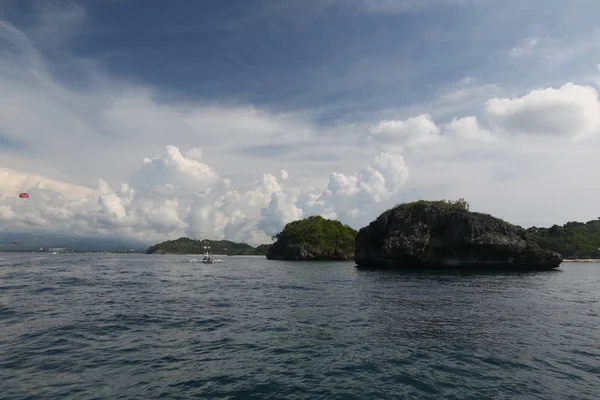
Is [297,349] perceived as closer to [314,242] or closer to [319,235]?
[314,242]

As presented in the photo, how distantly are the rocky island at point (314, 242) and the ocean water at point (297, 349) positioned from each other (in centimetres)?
13694

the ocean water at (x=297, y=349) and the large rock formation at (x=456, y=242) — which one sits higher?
the large rock formation at (x=456, y=242)

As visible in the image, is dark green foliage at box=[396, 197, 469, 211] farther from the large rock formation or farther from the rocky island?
the rocky island

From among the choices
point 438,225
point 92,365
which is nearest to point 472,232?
point 438,225

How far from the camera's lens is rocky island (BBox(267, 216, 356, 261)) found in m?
168

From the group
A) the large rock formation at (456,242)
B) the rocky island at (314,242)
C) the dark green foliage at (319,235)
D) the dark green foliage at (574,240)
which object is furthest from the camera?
the dark green foliage at (319,235)

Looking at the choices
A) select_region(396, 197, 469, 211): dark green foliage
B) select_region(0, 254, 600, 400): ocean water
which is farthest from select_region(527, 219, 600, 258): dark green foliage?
select_region(0, 254, 600, 400): ocean water

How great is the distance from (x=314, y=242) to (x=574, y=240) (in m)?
132

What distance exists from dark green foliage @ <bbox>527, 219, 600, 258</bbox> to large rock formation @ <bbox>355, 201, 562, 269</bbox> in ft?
280

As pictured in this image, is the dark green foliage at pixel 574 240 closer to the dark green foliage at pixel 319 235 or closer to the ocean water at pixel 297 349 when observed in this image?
the dark green foliage at pixel 319 235

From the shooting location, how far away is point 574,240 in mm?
165125

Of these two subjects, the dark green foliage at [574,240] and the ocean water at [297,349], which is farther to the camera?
the dark green foliage at [574,240]

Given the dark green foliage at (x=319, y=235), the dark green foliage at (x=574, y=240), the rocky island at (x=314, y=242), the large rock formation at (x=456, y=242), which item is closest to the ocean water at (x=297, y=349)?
the large rock formation at (x=456, y=242)

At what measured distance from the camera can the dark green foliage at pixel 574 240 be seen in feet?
522
